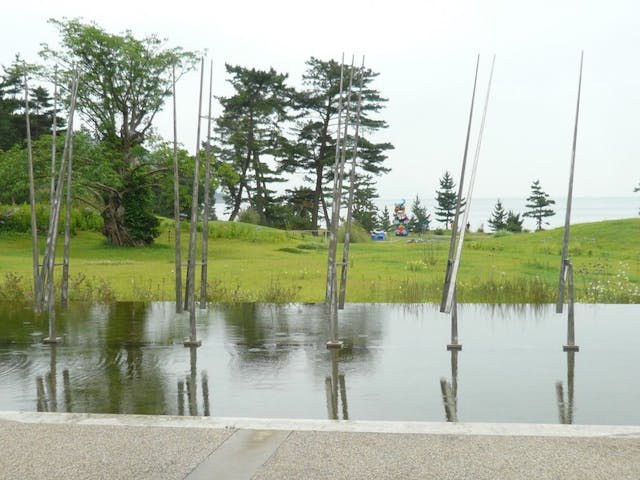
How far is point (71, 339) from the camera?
27.5 feet

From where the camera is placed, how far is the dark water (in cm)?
541

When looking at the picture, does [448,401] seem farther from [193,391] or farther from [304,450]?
[193,391]

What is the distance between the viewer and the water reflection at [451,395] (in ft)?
16.9

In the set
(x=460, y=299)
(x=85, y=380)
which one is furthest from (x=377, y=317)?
(x=85, y=380)

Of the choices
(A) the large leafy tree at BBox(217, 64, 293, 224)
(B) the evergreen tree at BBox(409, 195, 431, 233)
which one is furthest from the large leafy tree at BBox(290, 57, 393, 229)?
(B) the evergreen tree at BBox(409, 195, 431, 233)

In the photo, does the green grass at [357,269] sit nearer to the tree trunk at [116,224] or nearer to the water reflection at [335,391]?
the tree trunk at [116,224]

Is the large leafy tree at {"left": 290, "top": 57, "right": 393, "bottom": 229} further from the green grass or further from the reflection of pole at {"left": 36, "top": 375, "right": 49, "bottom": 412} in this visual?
the reflection of pole at {"left": 36, "top": 375, "right": 49, "bottom": 412}

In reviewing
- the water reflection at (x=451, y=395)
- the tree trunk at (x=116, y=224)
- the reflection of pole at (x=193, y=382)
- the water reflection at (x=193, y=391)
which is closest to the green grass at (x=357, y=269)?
the tree trunk at (x=116, y=224)

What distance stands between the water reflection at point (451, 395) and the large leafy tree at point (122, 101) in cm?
2626

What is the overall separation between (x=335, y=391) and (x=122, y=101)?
28843 millimetres

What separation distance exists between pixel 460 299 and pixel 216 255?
15.7 metres

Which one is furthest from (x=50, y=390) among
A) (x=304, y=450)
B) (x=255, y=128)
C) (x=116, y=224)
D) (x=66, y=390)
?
(x=255, y=128)

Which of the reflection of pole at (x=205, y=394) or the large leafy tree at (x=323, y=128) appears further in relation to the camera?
the large leafy tree at (x=323, y=128)

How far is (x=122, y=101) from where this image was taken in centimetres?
3231
